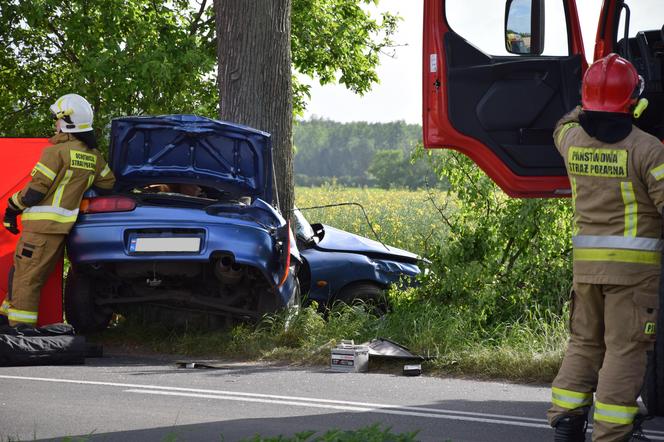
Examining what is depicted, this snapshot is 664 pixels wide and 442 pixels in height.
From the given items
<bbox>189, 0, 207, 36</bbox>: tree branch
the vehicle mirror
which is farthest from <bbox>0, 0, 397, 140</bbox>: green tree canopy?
the vehicle mirror

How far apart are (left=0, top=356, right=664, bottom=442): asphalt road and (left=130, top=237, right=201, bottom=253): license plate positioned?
33.7 inches

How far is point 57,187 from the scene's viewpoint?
9172mm

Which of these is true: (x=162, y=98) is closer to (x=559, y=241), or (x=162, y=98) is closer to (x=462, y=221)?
→ (x=462, y=221)

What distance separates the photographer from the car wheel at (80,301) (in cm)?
952

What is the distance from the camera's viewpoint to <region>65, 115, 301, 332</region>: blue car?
353 inches

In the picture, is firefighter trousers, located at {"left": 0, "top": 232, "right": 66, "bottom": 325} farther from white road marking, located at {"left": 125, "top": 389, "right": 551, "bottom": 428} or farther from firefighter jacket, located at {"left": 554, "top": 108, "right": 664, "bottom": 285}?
firefighter jacket, located at {"left": 554, "top": 108, "right": 664, "bottom": 285}

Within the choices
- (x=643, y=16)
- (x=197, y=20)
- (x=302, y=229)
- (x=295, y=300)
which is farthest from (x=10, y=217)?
(x=197, y=20)

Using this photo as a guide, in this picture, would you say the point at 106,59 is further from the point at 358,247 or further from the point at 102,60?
the point at 358,247

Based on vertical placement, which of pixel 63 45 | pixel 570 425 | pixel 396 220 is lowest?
pixel 570 425

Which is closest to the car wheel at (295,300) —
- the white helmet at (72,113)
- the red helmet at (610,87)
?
the white helmet at (72,113)

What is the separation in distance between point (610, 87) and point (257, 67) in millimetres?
5792

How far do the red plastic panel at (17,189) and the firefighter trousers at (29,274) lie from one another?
202mm

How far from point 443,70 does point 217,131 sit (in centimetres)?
236

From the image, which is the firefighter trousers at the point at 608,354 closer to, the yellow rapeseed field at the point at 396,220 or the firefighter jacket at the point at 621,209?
the firefighter jacket at the point at 621,209
